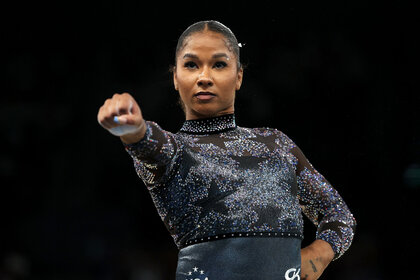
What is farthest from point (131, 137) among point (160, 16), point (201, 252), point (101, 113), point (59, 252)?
point (59, 252)

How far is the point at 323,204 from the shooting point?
1682 mm

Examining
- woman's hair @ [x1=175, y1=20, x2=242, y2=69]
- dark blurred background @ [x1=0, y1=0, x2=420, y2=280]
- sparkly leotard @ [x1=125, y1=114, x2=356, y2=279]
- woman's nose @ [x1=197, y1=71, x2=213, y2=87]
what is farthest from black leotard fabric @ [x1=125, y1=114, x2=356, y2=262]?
dark blurred background @ [x1=0, y1=0, x2=420, y2=280]

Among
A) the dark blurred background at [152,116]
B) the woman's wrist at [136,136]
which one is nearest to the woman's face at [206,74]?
the woman's wrist at [136,136]

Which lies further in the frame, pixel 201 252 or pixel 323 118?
pixel 323 118

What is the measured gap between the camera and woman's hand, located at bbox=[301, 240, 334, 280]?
5.10 feet

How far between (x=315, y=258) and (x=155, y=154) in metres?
0.56

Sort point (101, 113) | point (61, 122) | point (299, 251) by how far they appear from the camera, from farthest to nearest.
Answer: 1. point (61, 122)
2. point (299, 251)
3. point (101, 113)

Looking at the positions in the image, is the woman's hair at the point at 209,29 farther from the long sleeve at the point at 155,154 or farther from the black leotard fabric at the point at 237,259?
the black leotard fabric at the point at 237,259

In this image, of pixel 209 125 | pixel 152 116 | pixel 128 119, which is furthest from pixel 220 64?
pixel 152 116

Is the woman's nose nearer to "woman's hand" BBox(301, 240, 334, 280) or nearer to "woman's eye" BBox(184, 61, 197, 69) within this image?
"woman's eye" BBox(184, 61, 197, 69)

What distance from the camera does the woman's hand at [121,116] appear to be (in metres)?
1.18

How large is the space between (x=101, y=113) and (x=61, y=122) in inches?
77.8

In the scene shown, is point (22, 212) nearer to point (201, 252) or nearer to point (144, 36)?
point (144, 36)

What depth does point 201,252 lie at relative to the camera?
1418mm
